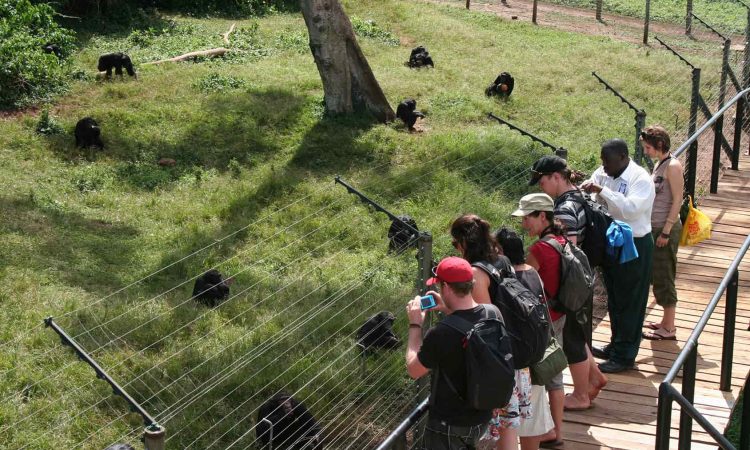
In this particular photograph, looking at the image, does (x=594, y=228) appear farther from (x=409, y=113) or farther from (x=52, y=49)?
(x=52, y=49)

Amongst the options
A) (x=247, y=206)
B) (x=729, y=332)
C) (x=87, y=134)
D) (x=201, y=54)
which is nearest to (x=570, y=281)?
(x=729, y=332)

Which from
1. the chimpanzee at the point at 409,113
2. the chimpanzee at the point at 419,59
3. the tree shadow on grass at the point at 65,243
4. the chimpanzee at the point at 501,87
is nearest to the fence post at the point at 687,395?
the tree shadow on grass at the point at 65,243

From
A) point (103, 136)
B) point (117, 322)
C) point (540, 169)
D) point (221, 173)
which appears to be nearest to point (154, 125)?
point (103, 136)

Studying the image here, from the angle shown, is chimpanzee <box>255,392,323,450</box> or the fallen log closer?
chimpanzee <box>255,392,323,450</box>

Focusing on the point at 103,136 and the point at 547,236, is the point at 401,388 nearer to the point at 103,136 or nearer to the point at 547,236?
the point at 547,236

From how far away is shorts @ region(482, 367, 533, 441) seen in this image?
534 cm

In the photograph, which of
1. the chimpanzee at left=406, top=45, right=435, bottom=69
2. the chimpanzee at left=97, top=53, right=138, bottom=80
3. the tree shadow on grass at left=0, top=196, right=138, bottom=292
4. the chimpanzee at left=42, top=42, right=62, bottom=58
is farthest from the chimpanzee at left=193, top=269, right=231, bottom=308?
the chimpanzee at left=406, top=45, right=435, bottom=69

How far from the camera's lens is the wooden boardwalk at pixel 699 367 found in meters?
6.41

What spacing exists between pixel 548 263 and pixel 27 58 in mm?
12494

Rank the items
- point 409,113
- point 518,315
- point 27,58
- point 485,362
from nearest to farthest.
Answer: point 485,362
point 518,315
point 409,113
point 27,58

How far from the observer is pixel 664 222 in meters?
7.61

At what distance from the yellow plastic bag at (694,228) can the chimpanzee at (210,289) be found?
4.30 meters

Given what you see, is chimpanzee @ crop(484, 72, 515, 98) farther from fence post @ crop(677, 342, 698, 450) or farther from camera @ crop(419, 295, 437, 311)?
camera @ crop(419, 295, 437, 311)

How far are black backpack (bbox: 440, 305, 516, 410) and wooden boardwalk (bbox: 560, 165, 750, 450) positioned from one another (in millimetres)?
1706
